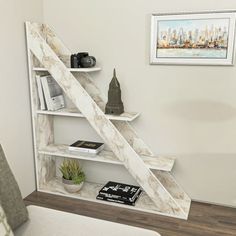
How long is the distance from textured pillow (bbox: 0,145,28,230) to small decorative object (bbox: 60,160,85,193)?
1.20 metres

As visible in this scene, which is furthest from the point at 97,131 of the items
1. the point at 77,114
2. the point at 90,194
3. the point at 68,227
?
the point at 68,227

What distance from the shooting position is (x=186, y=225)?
2201 mm

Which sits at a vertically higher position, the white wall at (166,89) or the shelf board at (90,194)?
the white wall at (166,89)

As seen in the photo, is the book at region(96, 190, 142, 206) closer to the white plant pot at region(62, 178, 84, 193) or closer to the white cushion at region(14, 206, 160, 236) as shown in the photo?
the white plant pot at region(62, 178, 84, 193)

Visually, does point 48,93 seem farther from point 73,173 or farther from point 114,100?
point 73,173

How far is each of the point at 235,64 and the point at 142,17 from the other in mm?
851

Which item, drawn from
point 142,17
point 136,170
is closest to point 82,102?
point 136,170

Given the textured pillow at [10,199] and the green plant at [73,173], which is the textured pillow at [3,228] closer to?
the textured pillow at [10,199]

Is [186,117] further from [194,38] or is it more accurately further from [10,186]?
[10,186]

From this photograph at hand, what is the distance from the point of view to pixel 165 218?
2.29 meters

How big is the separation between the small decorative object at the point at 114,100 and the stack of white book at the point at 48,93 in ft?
1.68

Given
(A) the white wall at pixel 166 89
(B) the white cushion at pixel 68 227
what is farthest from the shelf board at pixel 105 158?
(B) the white cushion at pixel 68 227

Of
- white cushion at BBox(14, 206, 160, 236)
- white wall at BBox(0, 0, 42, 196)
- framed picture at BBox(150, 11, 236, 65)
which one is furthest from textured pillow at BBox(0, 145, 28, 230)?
framed picture at BBox(150, 11, 236, 65)

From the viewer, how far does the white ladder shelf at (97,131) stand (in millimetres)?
2342
